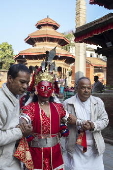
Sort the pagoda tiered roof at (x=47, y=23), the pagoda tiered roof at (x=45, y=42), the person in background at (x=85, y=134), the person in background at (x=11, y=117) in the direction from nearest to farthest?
the person in background at (x=11, y=117), the person in background at (x=85, y=134), the pagoda tiered roof at (x=45, y=42), the pagoda tiered roof at (x=47, y=23)

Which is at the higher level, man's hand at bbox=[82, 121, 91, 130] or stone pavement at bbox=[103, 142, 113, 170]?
man's hand at bbox=[82, 121, 91, 130]

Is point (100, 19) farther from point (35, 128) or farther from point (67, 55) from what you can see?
point (67, 55)

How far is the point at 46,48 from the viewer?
29375 millimetres

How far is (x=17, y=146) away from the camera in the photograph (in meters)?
2.40

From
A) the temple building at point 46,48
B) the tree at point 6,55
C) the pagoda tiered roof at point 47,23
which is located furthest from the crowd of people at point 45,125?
the tree at point 6,55

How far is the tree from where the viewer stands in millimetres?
45188

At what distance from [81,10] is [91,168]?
14.7 meters

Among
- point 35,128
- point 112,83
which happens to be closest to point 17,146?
point 35,128

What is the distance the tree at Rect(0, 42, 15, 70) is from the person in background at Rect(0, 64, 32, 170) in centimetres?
4354

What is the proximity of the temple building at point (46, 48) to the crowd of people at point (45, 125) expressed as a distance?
2418 centimetres

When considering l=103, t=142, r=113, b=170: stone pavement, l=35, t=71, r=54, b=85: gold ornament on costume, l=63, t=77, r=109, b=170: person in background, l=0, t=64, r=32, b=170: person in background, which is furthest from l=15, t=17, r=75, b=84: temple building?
l=0, t=64, r=32, b=170: person in background

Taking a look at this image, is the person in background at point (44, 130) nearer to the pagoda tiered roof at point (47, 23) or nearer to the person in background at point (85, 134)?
the person in background at point (85, 134)

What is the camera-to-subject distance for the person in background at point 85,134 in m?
3.34

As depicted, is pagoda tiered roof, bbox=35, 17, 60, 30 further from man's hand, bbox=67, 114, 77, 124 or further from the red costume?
the red costume
